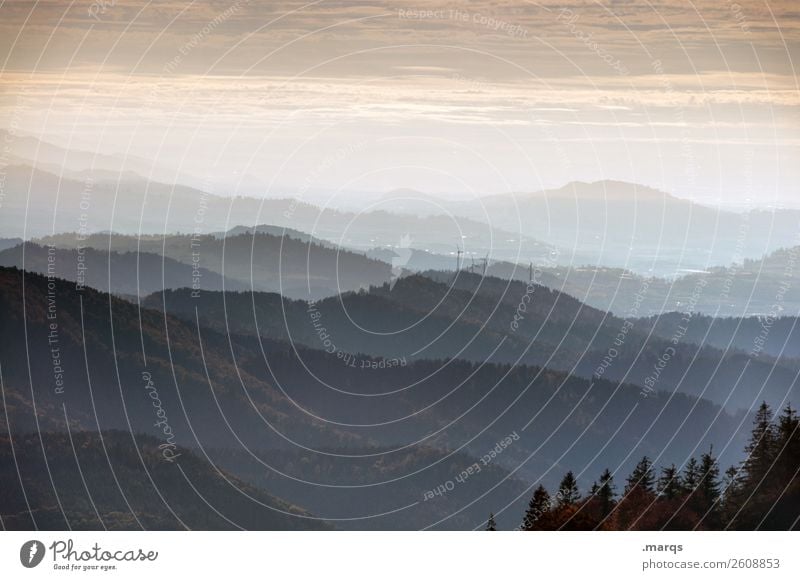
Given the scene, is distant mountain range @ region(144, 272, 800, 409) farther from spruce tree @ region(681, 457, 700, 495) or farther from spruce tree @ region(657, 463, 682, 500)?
spruce tree @ region(657, 463, 682, 500)

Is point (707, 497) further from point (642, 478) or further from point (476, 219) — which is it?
point (476, 219)

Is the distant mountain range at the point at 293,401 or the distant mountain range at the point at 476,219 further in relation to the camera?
the distant mountain range at the point at 476,219

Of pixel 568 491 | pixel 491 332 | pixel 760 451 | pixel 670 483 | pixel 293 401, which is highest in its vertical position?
pixel 491 332

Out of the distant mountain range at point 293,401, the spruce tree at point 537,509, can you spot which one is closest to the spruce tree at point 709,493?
the distant mountain range at point 293,401

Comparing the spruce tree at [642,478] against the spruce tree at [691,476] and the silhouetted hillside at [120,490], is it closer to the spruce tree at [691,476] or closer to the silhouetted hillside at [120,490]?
the spruce tree at [691,476]

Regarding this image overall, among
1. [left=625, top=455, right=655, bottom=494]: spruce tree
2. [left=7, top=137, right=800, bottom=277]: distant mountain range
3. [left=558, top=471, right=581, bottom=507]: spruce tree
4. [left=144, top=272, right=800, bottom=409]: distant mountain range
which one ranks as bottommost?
[left=558, top=471, right=581, bottom=507]: spruce tree
